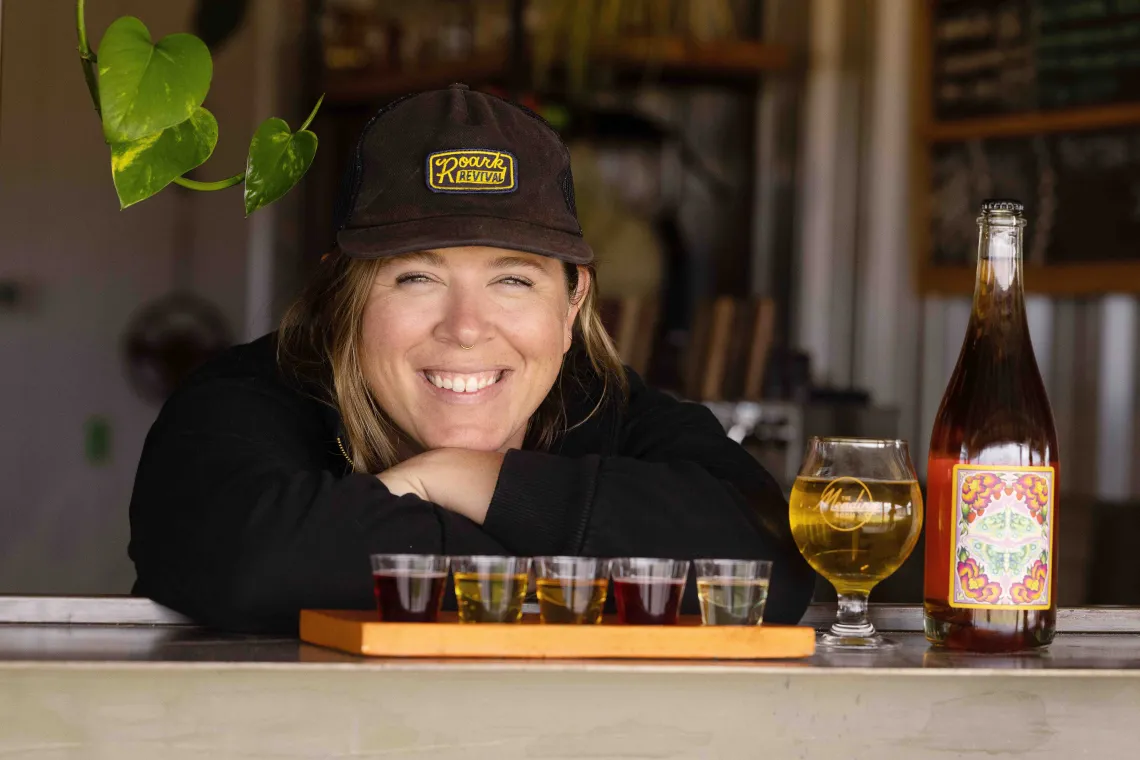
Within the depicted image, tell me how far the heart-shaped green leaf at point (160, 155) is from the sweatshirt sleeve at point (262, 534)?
24 centimetres

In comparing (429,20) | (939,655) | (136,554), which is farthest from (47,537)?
(939,655)

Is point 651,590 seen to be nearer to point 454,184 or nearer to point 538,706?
point 538,706

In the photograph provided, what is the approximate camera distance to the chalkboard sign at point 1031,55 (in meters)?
3.31

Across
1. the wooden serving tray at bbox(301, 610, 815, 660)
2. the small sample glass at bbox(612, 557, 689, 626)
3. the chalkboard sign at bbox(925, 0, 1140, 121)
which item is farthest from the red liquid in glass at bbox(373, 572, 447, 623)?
the chalkboard sign at bbox(925, 0, 1140, 121)

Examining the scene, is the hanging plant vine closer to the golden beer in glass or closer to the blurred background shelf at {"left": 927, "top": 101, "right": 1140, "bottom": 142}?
the golden beer in glass

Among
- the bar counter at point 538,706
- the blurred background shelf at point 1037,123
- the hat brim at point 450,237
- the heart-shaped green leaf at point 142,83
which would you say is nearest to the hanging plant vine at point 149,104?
the heart-shaped green leaf at point 142,83

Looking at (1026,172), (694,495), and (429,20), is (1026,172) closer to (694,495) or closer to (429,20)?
(429,20)

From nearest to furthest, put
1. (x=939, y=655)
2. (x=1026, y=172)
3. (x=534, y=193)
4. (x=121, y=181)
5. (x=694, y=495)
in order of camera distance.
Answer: (x=939, y=655) → (x=121, y=181) → (x=694, y=495) → (x=534, y=193) → (x=1026, y=172)

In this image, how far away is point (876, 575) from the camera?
Result: 1.11 meters

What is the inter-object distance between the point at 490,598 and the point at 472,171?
1.67 ft

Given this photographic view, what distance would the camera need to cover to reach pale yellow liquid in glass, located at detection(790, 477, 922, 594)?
1.10 meters

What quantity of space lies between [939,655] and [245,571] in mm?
487

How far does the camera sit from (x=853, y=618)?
112 cm

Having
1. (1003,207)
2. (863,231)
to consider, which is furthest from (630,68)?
(1003,207)
